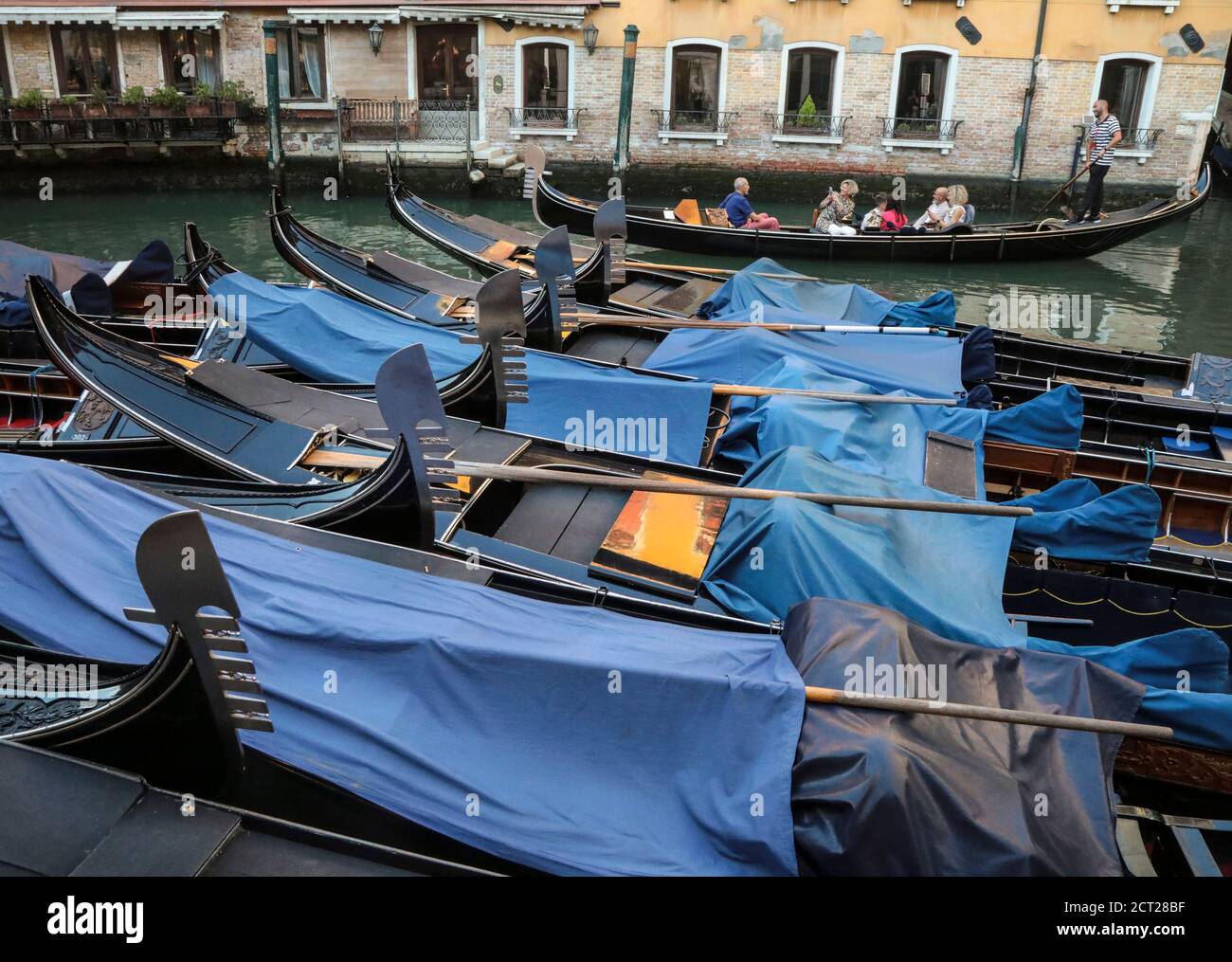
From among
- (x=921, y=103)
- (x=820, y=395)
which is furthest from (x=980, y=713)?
(x=921, y=103)

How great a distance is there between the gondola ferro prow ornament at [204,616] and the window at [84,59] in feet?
38.8

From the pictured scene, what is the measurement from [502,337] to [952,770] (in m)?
2.13

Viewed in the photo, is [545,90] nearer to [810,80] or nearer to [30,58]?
[810,80]

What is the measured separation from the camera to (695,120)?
1185 cm

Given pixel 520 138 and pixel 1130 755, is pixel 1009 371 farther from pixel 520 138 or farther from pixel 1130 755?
pixel 520 138

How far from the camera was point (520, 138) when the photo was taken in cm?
1199

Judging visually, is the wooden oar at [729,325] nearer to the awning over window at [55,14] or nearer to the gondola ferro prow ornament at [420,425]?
the gondola ferro prow ornament at [420,425]

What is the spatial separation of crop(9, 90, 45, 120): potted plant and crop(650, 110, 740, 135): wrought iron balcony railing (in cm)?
628

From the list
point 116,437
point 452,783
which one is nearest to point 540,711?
point 452,783

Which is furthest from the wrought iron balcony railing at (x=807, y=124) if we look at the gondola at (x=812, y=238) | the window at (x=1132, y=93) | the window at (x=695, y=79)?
the gondola at (x=812, y=238)

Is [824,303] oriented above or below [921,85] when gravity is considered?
below

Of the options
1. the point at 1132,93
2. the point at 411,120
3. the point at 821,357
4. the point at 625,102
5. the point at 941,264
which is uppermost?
the point at 1132,93

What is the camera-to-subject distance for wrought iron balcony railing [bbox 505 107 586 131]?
468 inches

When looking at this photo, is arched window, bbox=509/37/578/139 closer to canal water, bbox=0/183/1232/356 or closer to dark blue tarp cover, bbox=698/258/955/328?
canal water, bbox=0/183/1232/356
